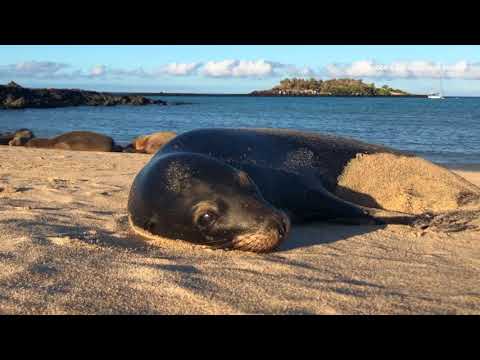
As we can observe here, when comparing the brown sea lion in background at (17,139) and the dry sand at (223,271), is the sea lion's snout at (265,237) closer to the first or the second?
the dry sand at (223,271)

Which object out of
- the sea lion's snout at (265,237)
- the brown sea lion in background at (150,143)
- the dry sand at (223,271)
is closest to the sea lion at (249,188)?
the sea lion's snout at (265,237)

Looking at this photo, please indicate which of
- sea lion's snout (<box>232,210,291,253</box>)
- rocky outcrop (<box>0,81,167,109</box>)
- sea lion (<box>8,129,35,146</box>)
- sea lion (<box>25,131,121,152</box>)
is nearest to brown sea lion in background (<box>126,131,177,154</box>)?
sea lion (<box>25,131,121,152</box>)

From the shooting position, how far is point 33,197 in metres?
6.70

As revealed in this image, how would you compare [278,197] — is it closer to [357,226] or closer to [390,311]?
[357,226]

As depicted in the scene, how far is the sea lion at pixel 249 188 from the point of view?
14.5ft

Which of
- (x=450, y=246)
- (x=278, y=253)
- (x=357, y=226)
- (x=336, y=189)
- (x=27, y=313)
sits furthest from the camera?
(x=336, y=189)

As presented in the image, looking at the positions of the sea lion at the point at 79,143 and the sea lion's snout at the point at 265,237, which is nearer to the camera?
the sea lion's snout at the point at 265,237

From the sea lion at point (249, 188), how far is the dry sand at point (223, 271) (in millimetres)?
139

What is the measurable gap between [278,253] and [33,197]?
11.4ft

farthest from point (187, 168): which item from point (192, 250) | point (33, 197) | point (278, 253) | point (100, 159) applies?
point (100, 159)

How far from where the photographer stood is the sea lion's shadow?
477cm

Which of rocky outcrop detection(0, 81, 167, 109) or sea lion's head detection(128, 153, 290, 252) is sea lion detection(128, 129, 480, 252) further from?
rocky outcrop detection(0, 81, 167, 109)
